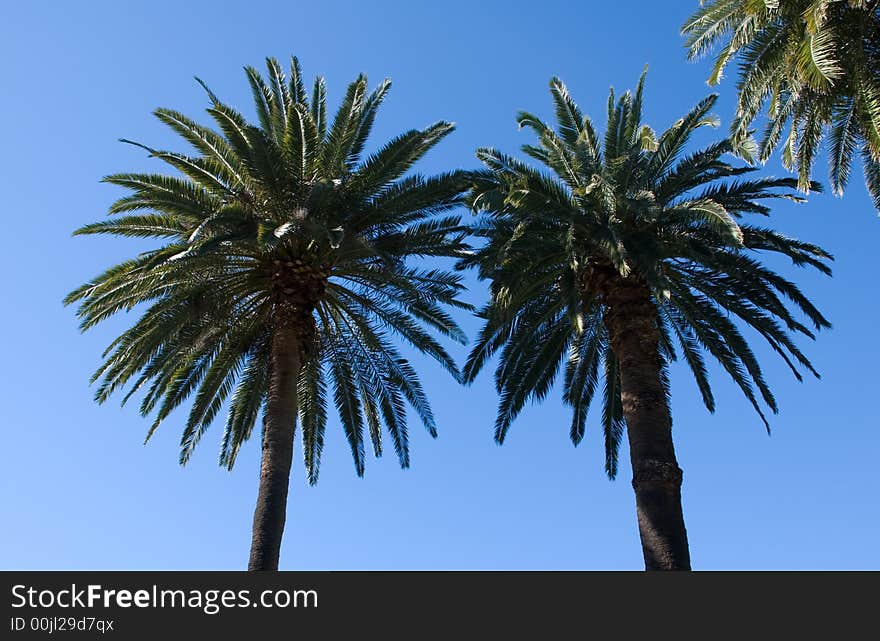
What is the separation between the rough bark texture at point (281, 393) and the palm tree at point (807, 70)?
884 centimetres

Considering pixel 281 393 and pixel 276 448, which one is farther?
pixel 281 393

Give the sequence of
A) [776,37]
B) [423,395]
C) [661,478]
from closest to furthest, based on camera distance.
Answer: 1. [661,478]
2. [776,37]
3. [423,395]

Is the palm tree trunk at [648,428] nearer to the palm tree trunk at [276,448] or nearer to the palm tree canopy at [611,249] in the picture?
the palm tree canopy at [611,249]

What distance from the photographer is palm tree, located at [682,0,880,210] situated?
1540 cm

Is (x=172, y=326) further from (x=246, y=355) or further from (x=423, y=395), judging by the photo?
(x=423, y=395)

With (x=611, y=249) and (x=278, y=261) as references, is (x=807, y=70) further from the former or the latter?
(x=278, y=261)

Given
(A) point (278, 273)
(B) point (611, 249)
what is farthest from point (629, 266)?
(A) point (278, 273)

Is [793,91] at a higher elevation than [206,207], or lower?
higher

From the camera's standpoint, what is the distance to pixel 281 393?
685 inches

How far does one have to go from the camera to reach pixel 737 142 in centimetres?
1712

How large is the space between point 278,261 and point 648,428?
7927 mm

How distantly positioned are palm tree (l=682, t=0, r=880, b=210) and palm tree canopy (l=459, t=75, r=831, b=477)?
1015mm
